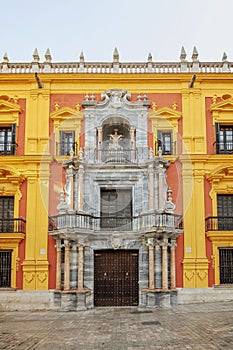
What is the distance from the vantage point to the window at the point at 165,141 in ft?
69.1

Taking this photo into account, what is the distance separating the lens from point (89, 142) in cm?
2091

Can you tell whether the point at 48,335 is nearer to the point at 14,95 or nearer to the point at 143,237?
the point at 143,237

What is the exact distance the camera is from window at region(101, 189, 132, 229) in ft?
65.3

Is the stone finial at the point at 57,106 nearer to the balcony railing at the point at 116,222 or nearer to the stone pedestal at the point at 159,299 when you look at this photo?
the balcony railing at the point at 116,222

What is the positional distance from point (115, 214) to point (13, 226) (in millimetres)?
4546

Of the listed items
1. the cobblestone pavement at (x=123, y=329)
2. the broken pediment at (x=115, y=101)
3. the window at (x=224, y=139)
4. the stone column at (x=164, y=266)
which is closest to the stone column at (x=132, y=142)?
the broken pediment at (x=115, y=101)

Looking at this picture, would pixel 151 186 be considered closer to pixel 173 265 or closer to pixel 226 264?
pixel 173 265

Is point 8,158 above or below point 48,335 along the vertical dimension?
above

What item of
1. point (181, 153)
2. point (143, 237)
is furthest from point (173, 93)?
point (143, 237)

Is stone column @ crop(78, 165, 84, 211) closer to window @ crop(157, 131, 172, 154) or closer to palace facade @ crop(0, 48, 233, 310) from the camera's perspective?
palace facade @ crop(0, 48, 233, 310)

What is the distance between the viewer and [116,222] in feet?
65.3

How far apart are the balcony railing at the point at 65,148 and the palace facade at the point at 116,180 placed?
0.15 ft

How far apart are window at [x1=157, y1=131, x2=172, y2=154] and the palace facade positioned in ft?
0.16

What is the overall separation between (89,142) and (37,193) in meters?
3.36
